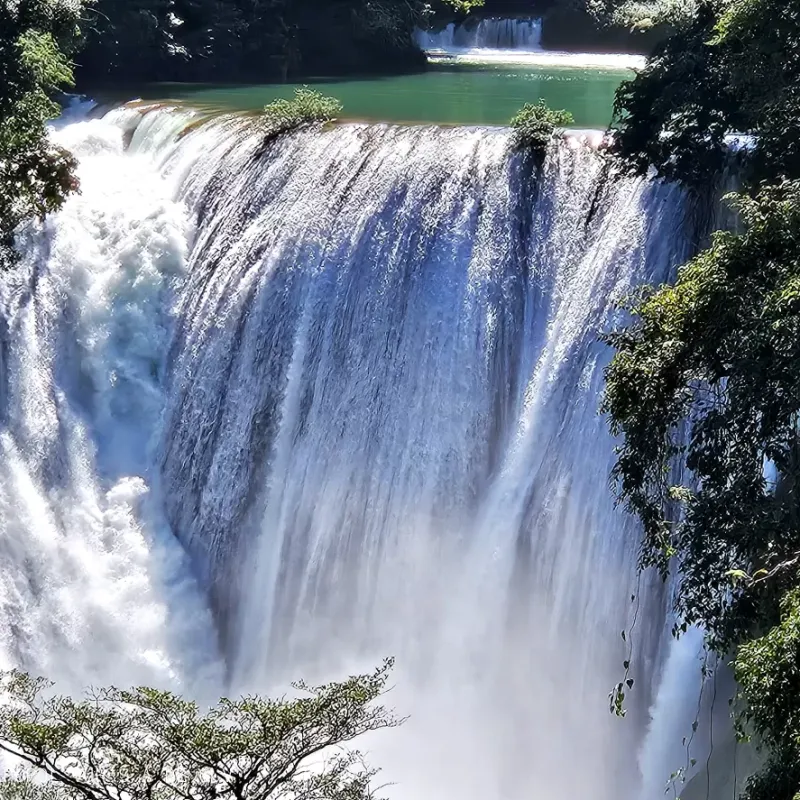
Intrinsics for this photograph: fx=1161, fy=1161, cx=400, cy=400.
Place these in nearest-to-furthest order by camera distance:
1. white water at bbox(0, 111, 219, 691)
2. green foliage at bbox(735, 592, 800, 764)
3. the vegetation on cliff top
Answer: green foliage at bbox(735, 592, 800, 764)
the vegetation on cliff top
white water at bbox(0, 111, 219, 691)

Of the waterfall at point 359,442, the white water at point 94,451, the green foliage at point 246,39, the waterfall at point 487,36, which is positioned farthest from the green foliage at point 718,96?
the waterfall at point 487,36

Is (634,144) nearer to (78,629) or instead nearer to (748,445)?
(748,445)

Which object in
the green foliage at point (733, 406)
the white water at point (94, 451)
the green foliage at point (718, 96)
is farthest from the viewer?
the white water at point (94, 451)

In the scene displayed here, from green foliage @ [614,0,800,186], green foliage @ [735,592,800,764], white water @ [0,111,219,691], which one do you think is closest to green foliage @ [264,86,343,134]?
white water @ [0,111,219,691]

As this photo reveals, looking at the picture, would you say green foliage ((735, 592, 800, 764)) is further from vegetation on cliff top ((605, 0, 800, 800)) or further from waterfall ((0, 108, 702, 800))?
waterfall ((0, 108, 702, 800))

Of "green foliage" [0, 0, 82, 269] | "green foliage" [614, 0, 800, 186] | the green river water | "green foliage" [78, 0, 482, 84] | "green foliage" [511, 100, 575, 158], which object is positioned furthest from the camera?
"green foliage" [78, 0, 482, 84]

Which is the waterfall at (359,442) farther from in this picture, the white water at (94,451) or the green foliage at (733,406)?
the green foliage at (733,406)
